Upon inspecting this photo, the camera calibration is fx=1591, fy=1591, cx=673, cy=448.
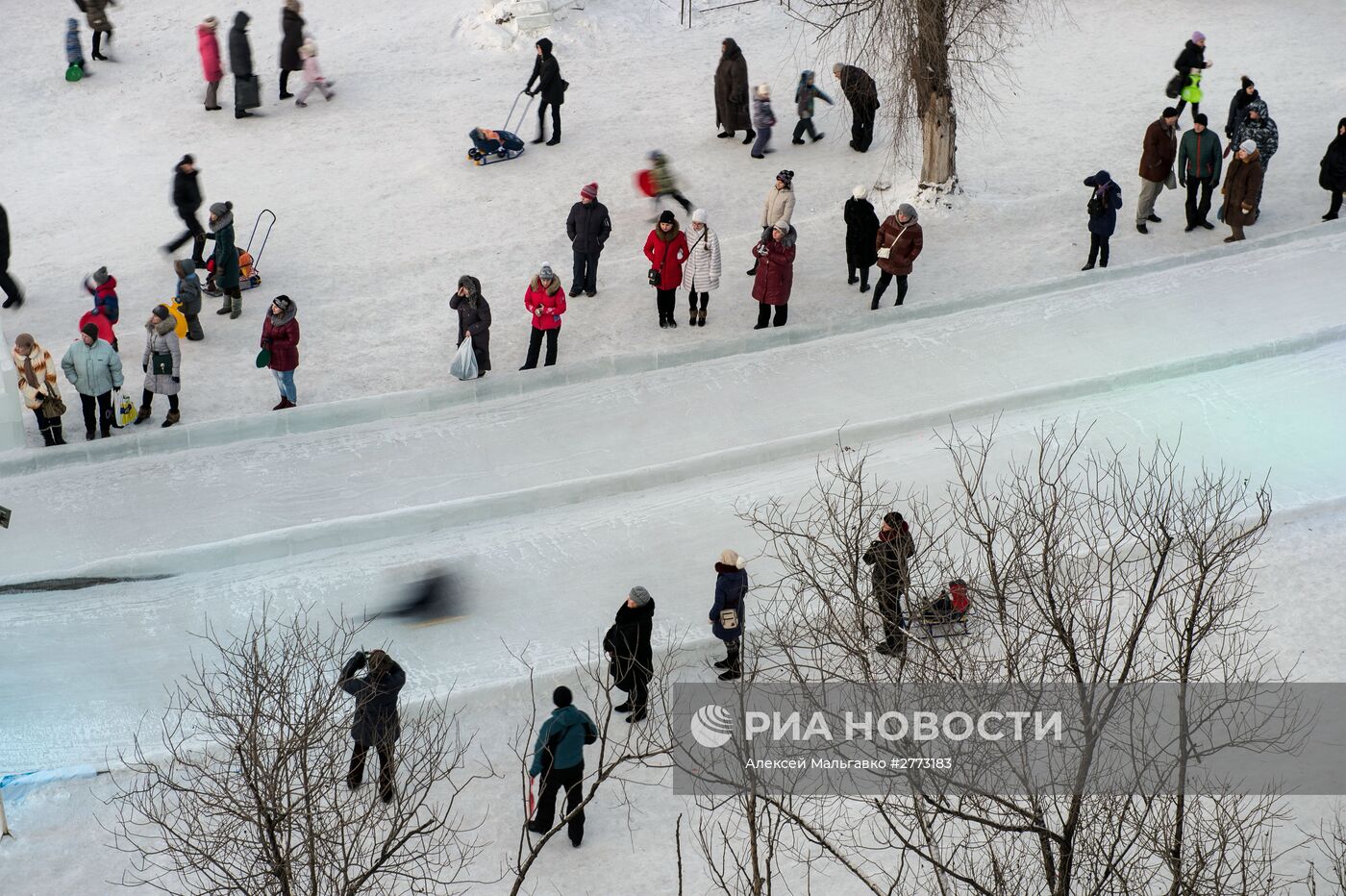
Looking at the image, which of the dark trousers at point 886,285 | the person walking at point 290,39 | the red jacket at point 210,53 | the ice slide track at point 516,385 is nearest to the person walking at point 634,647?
the ice slide track at point 516,385

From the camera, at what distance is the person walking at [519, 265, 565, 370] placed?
15344mm

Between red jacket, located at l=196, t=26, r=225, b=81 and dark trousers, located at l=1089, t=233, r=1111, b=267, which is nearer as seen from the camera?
dark trousers, located at l=1089, t=233, r=1111, b=267

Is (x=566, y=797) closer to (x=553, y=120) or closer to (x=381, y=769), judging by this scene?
(x=381, y=769)

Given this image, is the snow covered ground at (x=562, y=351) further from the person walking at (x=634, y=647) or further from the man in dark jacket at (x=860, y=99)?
the person walking at (x=634, y=647)

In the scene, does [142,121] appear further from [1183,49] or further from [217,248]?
[1183,49]

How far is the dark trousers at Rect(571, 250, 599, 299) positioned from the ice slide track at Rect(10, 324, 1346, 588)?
339 cm

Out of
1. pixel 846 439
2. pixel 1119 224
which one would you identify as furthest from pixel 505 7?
pixel 846 439

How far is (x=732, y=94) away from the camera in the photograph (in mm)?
20141

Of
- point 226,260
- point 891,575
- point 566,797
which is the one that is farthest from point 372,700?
point 226,260

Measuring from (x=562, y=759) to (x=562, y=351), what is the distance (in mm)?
6825

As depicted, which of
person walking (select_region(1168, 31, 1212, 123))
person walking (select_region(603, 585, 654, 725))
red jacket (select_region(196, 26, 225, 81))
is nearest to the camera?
person walking (select_region(603, 585, 654, 725))

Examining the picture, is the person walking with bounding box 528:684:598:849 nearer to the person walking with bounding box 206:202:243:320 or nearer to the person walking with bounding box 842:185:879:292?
the person walking with bounding box 842:185:879:292

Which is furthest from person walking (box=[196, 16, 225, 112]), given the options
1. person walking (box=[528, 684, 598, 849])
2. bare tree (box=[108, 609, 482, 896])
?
person walking (box=[528, 684, 598, 849])

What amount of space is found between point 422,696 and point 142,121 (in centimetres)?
1241
